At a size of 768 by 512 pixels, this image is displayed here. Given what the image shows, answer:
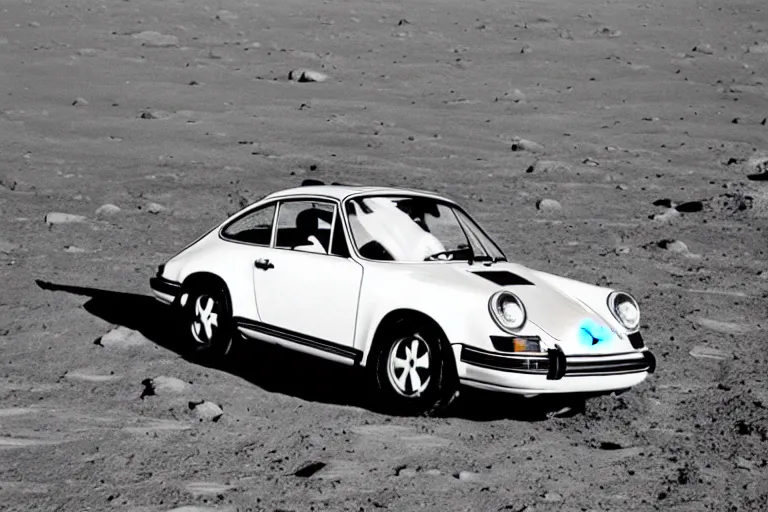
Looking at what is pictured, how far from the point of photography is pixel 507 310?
6.87 meters

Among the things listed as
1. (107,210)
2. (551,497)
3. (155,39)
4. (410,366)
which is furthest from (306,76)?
(551,497)

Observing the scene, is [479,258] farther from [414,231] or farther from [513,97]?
[513,97]

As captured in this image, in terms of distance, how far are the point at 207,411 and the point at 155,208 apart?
7226 millimetres

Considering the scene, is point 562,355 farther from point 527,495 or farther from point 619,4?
point 619,4

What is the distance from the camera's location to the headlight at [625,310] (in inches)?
295

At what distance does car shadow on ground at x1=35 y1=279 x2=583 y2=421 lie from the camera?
24.5 ft

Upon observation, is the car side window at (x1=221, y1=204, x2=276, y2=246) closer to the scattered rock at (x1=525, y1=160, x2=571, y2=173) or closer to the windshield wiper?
the windshield wiper

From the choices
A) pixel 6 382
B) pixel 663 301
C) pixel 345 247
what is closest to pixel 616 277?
pixel 663 301

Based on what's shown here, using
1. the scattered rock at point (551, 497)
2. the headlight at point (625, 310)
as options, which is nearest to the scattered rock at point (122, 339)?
the headlight at point (625, 310)

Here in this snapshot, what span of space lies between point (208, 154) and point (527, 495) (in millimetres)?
11225

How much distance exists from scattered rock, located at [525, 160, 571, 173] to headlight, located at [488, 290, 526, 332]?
932 centimetres

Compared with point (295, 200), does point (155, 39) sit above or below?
above

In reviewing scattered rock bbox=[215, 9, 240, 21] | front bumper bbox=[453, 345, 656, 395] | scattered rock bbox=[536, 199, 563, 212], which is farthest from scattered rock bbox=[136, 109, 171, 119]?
front bumper bbox=[453, 345, 656, 395]

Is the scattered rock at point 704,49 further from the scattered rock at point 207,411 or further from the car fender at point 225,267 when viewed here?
the scattered rock at point 207,411
